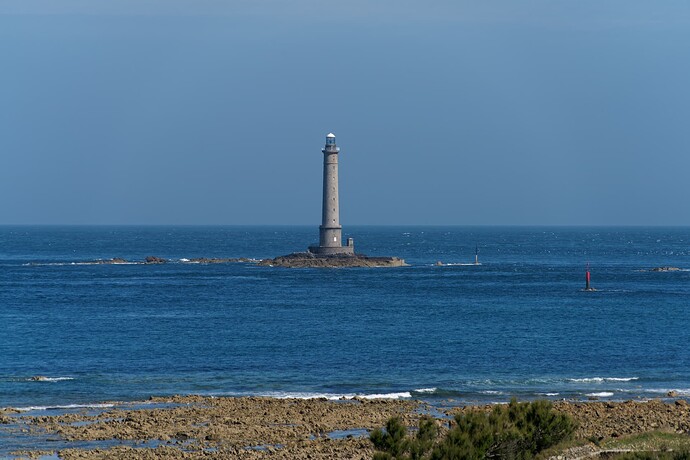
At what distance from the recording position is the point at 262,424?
3133 centimetres

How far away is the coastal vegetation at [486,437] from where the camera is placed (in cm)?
2083

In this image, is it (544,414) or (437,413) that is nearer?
(544,414)

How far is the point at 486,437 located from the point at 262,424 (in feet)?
37.6

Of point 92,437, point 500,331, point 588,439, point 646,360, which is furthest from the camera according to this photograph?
point 500,331

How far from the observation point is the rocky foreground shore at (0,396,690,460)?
27500 mm

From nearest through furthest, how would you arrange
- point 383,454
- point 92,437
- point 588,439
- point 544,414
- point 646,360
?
point 383,454, point 544,414, point 588,439, point 92,437, point 646,360

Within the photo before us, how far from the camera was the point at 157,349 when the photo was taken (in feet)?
169

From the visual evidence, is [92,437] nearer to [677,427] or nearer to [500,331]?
[677,427]

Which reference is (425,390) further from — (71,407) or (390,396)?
(71,407)

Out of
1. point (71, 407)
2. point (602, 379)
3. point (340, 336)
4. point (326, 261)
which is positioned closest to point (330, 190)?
point (326, 261)

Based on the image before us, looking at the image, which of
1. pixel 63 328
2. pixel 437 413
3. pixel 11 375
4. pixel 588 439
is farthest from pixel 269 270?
pixel 588 439

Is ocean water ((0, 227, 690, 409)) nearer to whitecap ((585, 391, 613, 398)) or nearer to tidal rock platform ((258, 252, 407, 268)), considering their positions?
whitecap ((585, 391, 613, 398))

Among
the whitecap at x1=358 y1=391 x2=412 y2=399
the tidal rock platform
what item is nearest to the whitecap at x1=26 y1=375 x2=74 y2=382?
the whitecap at x1=358 y1=391 x2=412 y2=399

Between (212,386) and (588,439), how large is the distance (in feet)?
56.8
